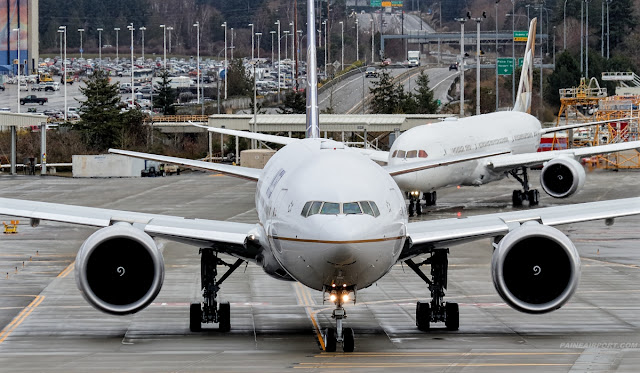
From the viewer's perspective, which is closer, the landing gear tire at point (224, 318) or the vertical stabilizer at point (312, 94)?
the landing gear tire at point (224, 318)

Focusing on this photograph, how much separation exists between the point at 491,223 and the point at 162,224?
631 centimetres

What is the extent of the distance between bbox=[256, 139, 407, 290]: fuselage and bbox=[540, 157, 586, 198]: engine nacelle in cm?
3554

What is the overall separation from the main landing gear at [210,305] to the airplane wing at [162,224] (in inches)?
27.2

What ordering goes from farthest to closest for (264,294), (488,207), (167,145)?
(167,145) → (488,207) → (264,294)

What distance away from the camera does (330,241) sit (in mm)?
20141

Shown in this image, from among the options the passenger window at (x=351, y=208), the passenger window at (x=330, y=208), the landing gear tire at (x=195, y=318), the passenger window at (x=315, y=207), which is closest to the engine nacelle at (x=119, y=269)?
the landing gear tire at (x=195, y=318)

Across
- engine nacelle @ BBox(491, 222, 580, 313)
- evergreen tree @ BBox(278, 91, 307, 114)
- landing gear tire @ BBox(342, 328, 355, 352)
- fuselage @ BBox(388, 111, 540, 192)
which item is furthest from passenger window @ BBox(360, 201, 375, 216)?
evergreen tree @ BBox(278, 91, 307, 114)

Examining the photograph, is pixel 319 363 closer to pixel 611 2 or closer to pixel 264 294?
pixel 264 294

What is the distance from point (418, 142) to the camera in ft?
176

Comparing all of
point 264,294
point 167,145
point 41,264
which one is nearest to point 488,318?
point 264,294

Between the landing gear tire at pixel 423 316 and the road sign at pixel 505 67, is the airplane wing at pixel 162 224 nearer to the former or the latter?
the landing gear tire at pixel 423 316

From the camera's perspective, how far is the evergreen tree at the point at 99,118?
346 ft

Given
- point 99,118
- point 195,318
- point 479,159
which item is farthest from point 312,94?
point 99,118

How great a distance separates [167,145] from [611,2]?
291 ft
